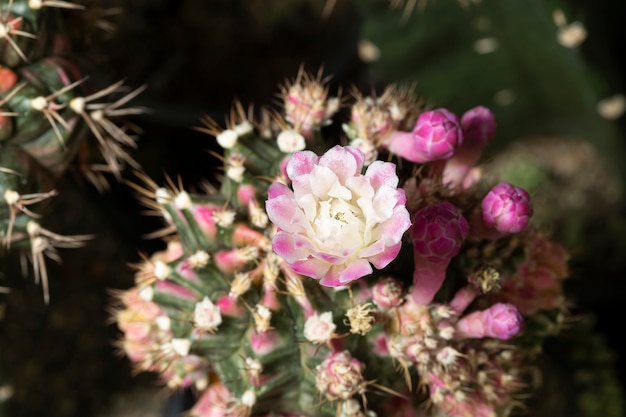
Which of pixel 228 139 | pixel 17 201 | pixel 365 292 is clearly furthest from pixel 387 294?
pixel 17 201

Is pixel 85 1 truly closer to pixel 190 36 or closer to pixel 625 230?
pixel 190 36

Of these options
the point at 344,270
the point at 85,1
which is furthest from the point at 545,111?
the point at 344,270

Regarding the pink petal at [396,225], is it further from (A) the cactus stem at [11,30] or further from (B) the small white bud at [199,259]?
(A) the cactus stem at [11,30]

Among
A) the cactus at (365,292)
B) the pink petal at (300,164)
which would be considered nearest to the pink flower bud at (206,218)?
the cactus at (365,292)

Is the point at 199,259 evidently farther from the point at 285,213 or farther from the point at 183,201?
the point at 285,213

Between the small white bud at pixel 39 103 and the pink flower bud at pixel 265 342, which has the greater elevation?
the small white bud at pixel 39 103

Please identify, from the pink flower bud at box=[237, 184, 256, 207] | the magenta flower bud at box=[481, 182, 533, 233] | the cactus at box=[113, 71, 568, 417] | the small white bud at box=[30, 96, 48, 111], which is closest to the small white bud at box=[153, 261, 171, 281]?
the cactus at box=[113, 71, 568, 417]

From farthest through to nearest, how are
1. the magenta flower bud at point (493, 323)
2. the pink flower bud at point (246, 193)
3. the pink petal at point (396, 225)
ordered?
the pink flower bud at point (246, 193), the magenta flower bud at point (493, 323), the pink petal at point (396, 225)

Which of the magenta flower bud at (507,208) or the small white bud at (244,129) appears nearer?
the magenta flower bud at (507,208)
